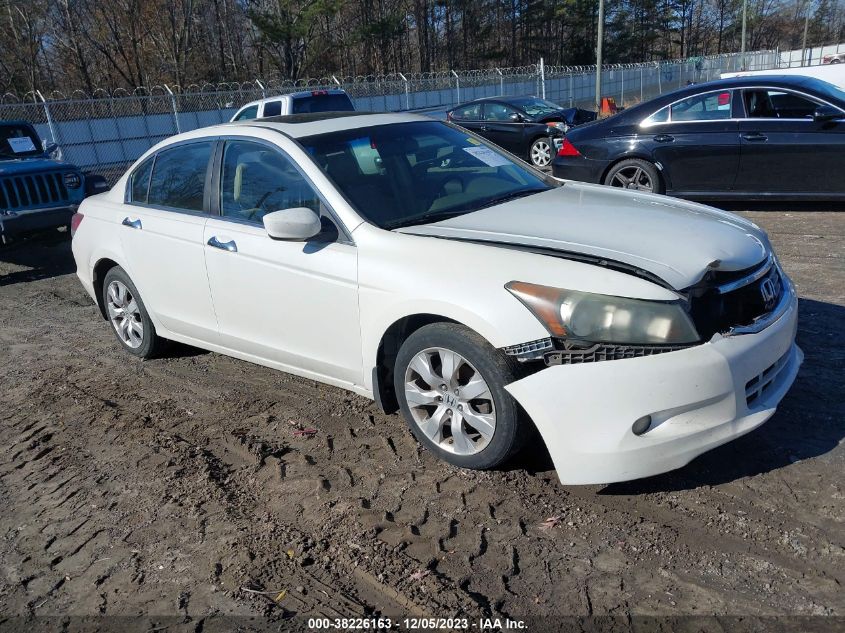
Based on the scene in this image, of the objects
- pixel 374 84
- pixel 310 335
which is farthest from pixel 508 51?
pixel 310 335

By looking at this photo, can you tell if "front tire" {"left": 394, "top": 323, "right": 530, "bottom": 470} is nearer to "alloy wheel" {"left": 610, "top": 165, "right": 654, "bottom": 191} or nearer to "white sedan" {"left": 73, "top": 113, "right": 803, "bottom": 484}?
"white sedan" {"left": 73, "top": 113, "right": 803, "bottom": 484}

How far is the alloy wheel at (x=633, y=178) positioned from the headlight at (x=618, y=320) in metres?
6.32

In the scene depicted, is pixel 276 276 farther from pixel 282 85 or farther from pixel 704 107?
pixel 282 85

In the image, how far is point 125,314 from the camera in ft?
18.2

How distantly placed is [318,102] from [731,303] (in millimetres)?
11840

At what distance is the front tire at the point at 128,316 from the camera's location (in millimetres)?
5340

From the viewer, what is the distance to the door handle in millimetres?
4281

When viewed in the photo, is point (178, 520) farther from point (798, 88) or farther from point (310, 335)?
point (798, 88)

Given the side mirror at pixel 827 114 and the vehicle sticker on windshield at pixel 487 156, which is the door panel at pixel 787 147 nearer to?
the side mirror at pixel 827 114

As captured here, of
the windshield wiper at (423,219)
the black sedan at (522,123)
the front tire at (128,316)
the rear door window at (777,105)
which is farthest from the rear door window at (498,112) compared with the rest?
the windshield wiper at (423,219)

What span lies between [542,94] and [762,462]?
3061cm

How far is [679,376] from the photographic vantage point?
292 cm

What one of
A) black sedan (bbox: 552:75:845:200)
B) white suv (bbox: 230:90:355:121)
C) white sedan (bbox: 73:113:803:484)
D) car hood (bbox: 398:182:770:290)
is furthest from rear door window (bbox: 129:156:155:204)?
white suv (bbox: 230:90:355:121)

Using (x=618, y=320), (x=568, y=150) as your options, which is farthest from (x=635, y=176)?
(x=618, y=320)
